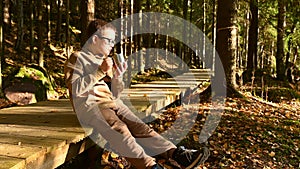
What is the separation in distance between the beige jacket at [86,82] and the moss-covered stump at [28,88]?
4916 mm

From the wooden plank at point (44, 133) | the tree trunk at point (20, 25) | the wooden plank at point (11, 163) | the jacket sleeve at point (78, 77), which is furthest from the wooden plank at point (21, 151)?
the tree trunk at point (20, 25)

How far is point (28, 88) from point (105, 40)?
527 cm

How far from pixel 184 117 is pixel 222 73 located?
5.95 feet

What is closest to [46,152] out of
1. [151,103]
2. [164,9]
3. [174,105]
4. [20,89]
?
[151,103]

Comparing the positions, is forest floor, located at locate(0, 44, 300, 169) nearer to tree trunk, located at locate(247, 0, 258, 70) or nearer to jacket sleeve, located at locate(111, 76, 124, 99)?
jacket sleeve, located at locate(111, 76, 124, 99)

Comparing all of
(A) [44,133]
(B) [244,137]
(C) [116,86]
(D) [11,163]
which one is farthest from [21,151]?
(B) [244,137]

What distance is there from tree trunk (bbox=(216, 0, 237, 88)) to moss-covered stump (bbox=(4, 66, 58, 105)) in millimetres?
4235

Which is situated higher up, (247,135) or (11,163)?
(11,163)

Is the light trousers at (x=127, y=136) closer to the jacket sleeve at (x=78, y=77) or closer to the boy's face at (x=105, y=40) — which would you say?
the jacket sleeve at (x=78, y=77)

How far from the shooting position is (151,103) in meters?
5.17

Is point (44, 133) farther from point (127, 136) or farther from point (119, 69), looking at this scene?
point (119, 69)

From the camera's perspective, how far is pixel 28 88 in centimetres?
820

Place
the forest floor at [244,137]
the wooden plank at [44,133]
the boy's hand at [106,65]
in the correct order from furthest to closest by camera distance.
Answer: the forest floor at [244,137] → the boy's hand at [106,65] → the wooden plank at [44,133]

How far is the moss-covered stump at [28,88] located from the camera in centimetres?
805
